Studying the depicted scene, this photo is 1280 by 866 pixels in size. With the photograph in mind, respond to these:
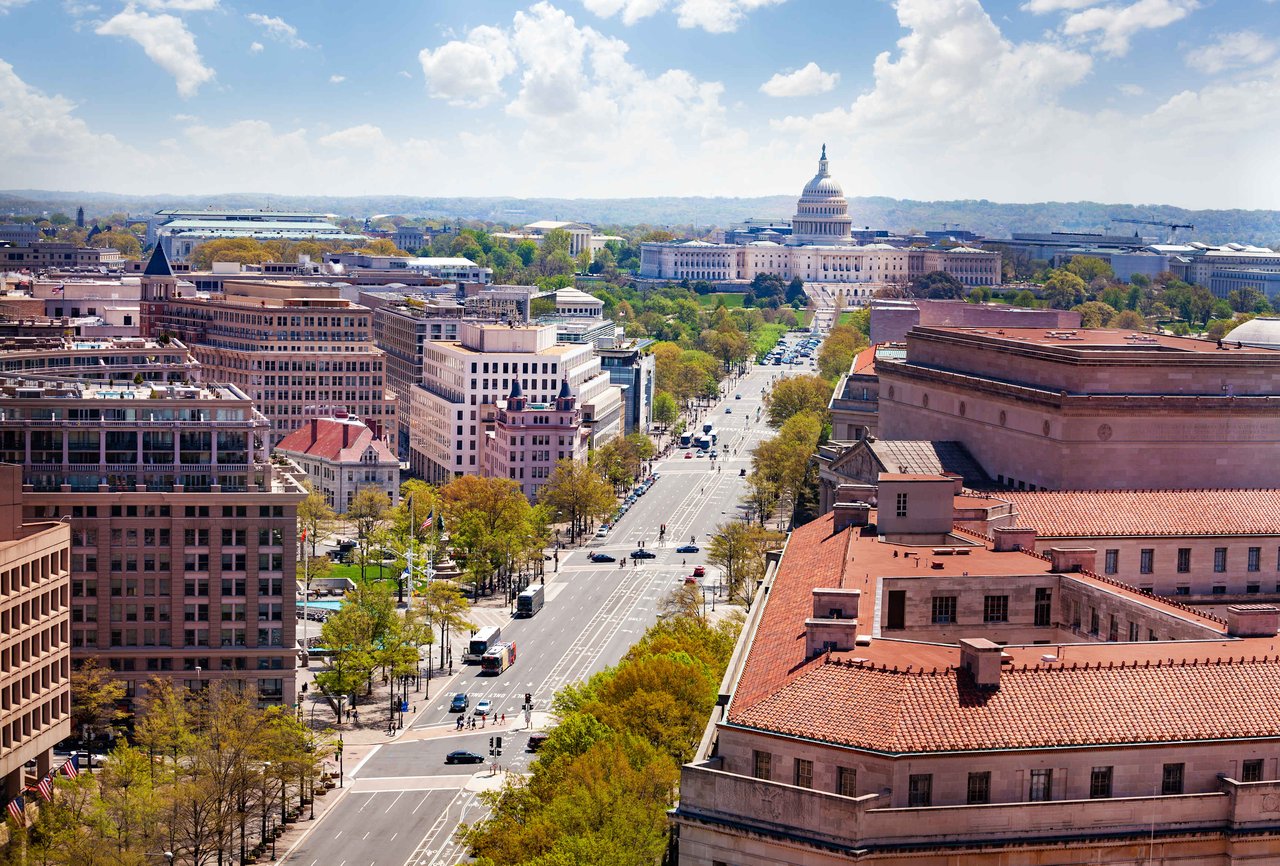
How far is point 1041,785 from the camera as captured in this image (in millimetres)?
52031

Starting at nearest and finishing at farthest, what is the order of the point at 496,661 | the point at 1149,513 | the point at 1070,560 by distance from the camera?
the point at 1070,560 < the point at 1149,513 < the point at 496,661

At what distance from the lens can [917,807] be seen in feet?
168

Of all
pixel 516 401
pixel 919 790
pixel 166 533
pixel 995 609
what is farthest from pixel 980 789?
pixel 516 401

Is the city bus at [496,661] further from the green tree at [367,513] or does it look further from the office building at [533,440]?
the office building at [533,440]

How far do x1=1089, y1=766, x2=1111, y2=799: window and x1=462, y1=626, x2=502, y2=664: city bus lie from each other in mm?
80148

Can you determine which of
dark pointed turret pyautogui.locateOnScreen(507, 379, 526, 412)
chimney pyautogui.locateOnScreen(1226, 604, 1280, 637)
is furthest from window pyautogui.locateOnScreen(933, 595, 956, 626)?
dark pointed turret pyautogui.locateOnScreen(507, 379, 526, 412)

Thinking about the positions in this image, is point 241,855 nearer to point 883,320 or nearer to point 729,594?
point 729,594

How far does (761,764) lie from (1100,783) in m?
9.37

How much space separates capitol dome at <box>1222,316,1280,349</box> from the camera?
122750 millimetres

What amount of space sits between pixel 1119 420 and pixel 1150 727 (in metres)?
53.8

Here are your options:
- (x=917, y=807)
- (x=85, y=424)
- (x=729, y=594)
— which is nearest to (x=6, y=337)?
(x=85, y=424)

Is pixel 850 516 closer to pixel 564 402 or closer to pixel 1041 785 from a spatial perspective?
pixel 1041 785

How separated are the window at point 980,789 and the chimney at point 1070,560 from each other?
20924 millimetres

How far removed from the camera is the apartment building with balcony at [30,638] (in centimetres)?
8581
